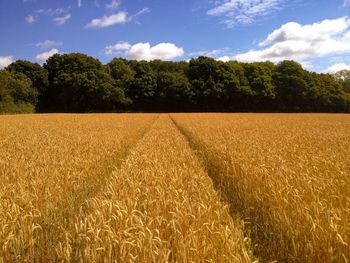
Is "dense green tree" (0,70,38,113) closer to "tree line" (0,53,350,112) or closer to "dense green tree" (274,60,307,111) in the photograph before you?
"tree line" (0,53,350,112)

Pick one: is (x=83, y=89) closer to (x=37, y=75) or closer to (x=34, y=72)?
(x=37, y=75)

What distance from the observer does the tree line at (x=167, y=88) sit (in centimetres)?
8044

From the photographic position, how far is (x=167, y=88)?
278ft

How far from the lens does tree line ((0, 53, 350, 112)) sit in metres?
80.4

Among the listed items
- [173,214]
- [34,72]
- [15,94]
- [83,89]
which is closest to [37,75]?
[34,72]

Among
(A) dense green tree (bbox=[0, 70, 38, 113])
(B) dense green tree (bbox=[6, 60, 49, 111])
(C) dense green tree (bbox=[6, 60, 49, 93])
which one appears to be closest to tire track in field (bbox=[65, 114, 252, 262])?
(A) dense green tree (bbox=[0, 70, 38, 113])

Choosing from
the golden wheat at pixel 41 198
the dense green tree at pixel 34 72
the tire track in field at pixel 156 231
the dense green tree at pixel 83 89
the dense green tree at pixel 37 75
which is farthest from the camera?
the dense green tree at pixel 34 72

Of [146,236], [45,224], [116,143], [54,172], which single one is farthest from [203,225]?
[116,143]

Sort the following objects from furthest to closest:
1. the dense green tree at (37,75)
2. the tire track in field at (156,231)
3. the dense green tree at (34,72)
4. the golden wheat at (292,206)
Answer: the dense green tree at (34,72) < the dense green tree at (37,75) < the golden wheat at (292,206) < the tire track in field at (156,231)

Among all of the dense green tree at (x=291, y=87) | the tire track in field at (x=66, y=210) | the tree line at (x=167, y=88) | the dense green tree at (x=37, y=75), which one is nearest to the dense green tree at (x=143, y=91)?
the tree line at (x=167, y=88)

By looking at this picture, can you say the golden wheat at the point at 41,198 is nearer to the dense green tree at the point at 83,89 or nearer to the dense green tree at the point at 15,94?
the dense green tree at the point at 15,94

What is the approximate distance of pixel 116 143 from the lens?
50.5 feet

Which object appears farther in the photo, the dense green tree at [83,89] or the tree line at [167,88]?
the tree line at [167,88]

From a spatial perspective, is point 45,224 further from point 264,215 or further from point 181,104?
point 181,104
